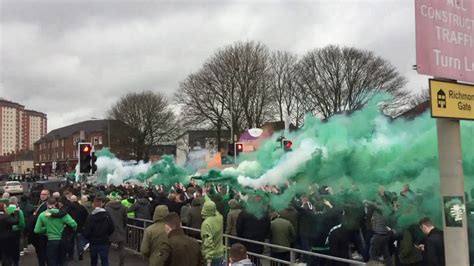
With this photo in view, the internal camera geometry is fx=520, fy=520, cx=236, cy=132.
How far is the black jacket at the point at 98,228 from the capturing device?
10070 millimetres

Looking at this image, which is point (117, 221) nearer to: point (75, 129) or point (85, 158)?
point (85, 158)

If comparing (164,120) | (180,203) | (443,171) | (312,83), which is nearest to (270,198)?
(180,203)

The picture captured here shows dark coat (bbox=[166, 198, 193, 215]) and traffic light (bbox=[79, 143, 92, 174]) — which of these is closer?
dark coat (bbox=[166, 198, 193, 215])

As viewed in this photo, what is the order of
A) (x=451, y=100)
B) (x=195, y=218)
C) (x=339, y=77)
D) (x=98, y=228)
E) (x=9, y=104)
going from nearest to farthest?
1. (x=451, y=100)
2. (x=98, y=228)
3. (x=195, y=218)
4. (x=339, y=77)
5. (x=9, y=104)

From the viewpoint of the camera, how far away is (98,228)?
1007cm

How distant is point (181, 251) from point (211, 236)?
96.6 inches

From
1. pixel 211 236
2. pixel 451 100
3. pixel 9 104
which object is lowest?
pixel 211 236

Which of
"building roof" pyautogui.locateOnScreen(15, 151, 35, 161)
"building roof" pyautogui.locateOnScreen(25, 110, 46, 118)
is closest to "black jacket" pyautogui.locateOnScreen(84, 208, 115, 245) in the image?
"building roof" pyautogui.locateOnScreen(15, 151, 35, 161)

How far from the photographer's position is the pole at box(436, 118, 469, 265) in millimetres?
4285

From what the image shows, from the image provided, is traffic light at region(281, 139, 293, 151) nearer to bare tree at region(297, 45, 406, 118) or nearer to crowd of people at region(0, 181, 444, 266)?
crowd of people at region(0, 181, 444, 266)

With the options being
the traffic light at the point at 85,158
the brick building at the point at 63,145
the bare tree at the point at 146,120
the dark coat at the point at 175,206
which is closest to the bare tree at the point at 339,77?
the bare tree at the point at 146,120

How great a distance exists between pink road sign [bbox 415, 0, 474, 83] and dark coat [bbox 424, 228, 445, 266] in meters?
3.61

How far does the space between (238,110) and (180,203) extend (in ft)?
130

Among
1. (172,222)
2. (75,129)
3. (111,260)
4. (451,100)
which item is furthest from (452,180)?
(75,129)
